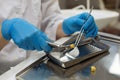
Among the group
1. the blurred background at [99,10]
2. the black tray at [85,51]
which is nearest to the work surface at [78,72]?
the black tray at [85,51]

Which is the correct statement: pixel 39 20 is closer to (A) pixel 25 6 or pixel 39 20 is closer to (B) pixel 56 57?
(A) pixel 25 6

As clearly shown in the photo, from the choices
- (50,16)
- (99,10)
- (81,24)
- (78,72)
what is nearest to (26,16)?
(50,16)

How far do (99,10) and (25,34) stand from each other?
2.92ft

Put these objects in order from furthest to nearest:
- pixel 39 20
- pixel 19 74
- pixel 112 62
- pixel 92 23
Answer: pixel 39 20
pixel 92 23
pixel 112 62
pixel 19 74

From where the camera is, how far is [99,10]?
54.9 inches

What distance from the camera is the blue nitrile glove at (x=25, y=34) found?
600 mm

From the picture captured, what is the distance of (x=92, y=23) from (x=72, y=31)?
0.26 ft

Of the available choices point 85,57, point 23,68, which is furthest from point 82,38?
point 23,68

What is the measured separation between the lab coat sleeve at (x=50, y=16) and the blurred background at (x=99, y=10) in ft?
0.89

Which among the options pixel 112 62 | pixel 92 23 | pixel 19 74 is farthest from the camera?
pixel 92 23

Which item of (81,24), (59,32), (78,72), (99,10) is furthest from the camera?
(99,10)

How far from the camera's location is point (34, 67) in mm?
584

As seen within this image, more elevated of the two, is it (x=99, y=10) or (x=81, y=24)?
(x=81, y=24)

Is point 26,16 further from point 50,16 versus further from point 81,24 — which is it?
point 81,24
